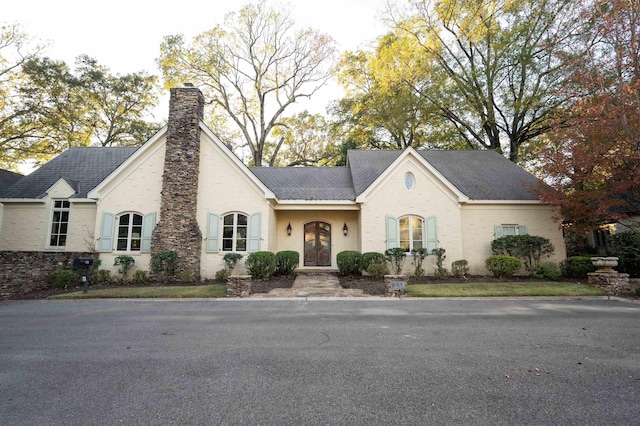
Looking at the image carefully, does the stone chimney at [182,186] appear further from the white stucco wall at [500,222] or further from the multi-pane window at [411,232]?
the white stucco wall at [500,222]

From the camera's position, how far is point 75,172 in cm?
1484

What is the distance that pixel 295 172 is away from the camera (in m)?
16.6

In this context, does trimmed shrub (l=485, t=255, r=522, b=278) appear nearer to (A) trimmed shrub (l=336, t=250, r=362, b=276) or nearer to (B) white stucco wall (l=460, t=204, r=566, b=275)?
(B) white stucco wall (l=460, t=204, r=566, b=275)

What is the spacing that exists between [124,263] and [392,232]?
34.9 feet

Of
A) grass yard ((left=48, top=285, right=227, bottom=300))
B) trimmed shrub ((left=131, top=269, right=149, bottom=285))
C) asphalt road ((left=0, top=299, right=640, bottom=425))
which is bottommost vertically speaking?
asphalt road ((left=0, top=299, right=640, bottom=425))

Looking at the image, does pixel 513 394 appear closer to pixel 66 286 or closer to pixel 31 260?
pixel 66 286

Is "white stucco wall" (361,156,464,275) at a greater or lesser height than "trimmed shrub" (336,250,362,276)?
greater

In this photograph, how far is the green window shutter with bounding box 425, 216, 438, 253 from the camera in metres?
12.7

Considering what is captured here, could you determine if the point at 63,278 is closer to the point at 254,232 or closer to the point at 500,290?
the point at 254,232

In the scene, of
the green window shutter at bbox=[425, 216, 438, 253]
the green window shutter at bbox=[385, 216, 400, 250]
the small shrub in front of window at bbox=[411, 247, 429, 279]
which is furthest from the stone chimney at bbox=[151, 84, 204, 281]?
the green window shutter at bbox=[425, 216, 438, 253]

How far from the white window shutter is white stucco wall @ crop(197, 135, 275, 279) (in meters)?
0.18

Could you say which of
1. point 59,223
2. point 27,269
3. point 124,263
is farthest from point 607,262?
point 59,223

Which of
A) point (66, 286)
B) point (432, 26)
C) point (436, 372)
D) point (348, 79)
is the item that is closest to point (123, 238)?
point (66, 286)

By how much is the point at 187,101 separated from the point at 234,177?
3623 mm
